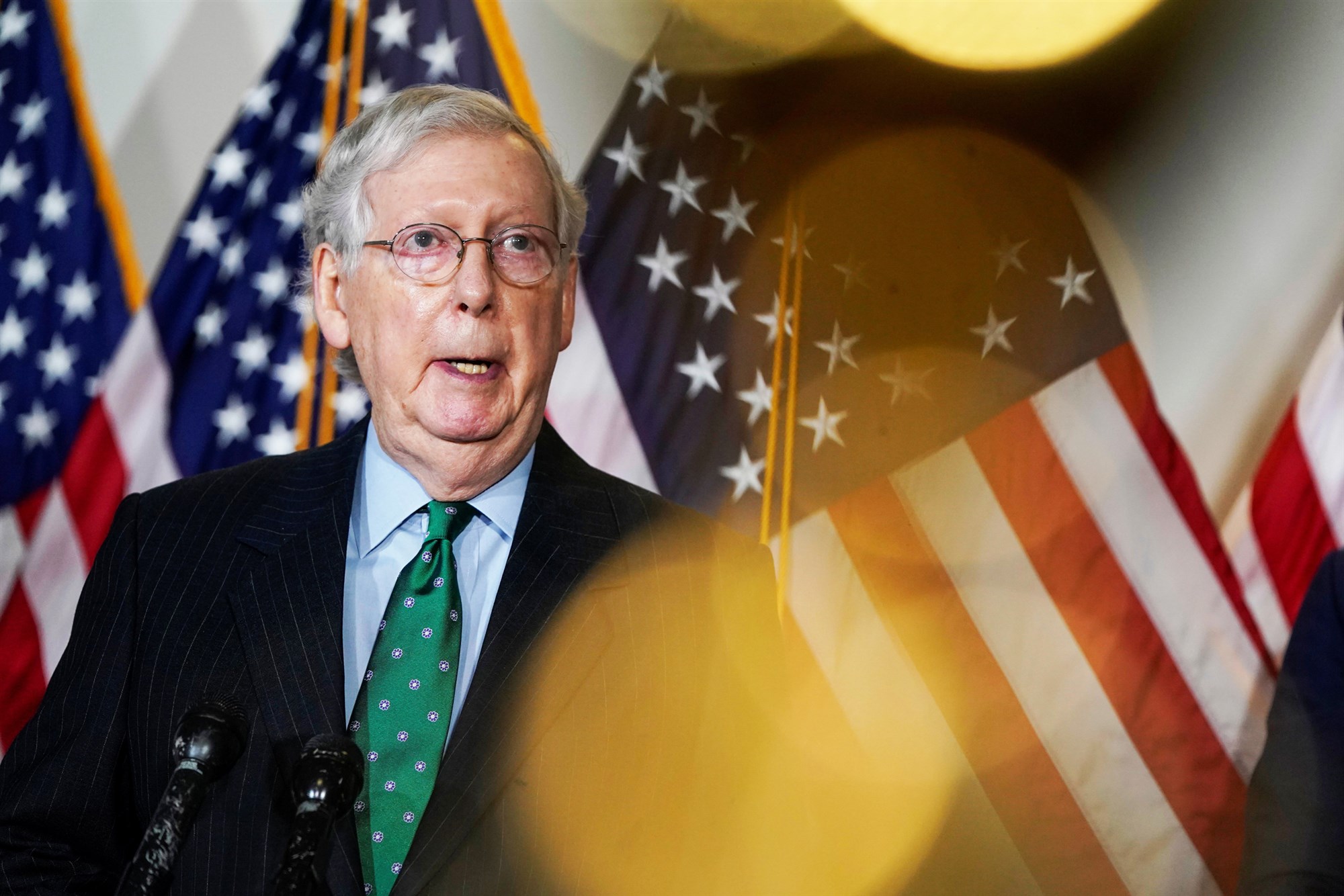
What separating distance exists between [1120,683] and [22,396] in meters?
2.54

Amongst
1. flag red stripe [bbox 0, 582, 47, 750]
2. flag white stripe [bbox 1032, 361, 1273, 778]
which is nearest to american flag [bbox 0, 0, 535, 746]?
flag red stripe [bbox 0, 582, 47, 750]

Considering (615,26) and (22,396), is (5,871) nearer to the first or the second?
(22,396)

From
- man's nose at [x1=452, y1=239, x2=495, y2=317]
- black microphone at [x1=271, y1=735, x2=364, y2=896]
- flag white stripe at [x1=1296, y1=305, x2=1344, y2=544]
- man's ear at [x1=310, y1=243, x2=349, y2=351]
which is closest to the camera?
black microphone at [x1=271, y1=735, x2=364, y2=896]

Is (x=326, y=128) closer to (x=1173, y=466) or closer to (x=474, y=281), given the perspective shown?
(x=474, y=281)

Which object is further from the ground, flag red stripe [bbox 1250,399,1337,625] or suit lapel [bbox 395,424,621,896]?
suit lapel [bbox 395,424,621,896]

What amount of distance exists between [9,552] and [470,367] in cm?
182

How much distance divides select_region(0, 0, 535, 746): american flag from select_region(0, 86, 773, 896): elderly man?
1295 mm

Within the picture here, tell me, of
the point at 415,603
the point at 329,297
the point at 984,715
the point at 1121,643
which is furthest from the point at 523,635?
the point at 1121,643

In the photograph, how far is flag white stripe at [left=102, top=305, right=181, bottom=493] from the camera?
2.76 meters

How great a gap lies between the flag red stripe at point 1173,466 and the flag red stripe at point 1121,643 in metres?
0.18

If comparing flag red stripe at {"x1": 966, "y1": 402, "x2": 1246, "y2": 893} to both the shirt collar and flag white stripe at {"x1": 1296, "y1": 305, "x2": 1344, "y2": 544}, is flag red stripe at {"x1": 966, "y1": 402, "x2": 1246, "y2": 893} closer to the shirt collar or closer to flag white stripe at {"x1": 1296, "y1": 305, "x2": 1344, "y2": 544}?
flag white stripe at {"x1": 1296, "y1": 305, "x2": 1344, "y2": 544}

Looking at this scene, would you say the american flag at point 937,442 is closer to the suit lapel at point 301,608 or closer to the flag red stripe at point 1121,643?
the flag red stripe at point 1121,643

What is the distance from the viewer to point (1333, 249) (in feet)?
8.94

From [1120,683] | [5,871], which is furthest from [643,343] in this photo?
[5,871]
